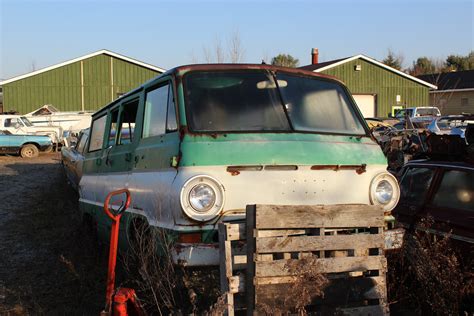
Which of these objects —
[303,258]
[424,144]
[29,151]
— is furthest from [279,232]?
[29,151]

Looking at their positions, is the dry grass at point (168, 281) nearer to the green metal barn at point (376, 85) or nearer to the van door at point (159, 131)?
the van door at point (159, 131)

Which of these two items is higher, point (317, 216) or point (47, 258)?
point (317, 216)

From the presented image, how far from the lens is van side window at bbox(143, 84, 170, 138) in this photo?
4.46 m

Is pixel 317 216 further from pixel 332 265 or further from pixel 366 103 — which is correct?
pixel 366 103

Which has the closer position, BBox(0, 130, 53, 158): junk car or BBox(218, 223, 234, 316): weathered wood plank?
BBox(218, 223, 234, 316): weathered wood plank

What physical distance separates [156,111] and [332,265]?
2.14m

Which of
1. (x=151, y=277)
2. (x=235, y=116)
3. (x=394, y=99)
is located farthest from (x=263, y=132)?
(x=394, y=99)

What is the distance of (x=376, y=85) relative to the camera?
35.1m

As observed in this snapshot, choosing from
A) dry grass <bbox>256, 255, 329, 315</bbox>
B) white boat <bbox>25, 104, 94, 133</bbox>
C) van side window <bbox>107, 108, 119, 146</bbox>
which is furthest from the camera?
white boat <bbox>25, 104, 94, 133</bbox>

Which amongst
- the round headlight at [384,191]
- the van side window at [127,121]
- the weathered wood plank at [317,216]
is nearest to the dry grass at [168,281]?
the weathered wood plank at [317,216]

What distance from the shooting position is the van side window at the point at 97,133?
6.76 metres

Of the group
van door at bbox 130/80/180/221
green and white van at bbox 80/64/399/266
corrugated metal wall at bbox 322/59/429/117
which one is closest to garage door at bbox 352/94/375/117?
corrugated metal wall at bbox 322/59/429/117

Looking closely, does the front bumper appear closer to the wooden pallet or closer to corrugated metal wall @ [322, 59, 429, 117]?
the wooden pallet

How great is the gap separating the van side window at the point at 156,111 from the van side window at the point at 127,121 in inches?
30.6
